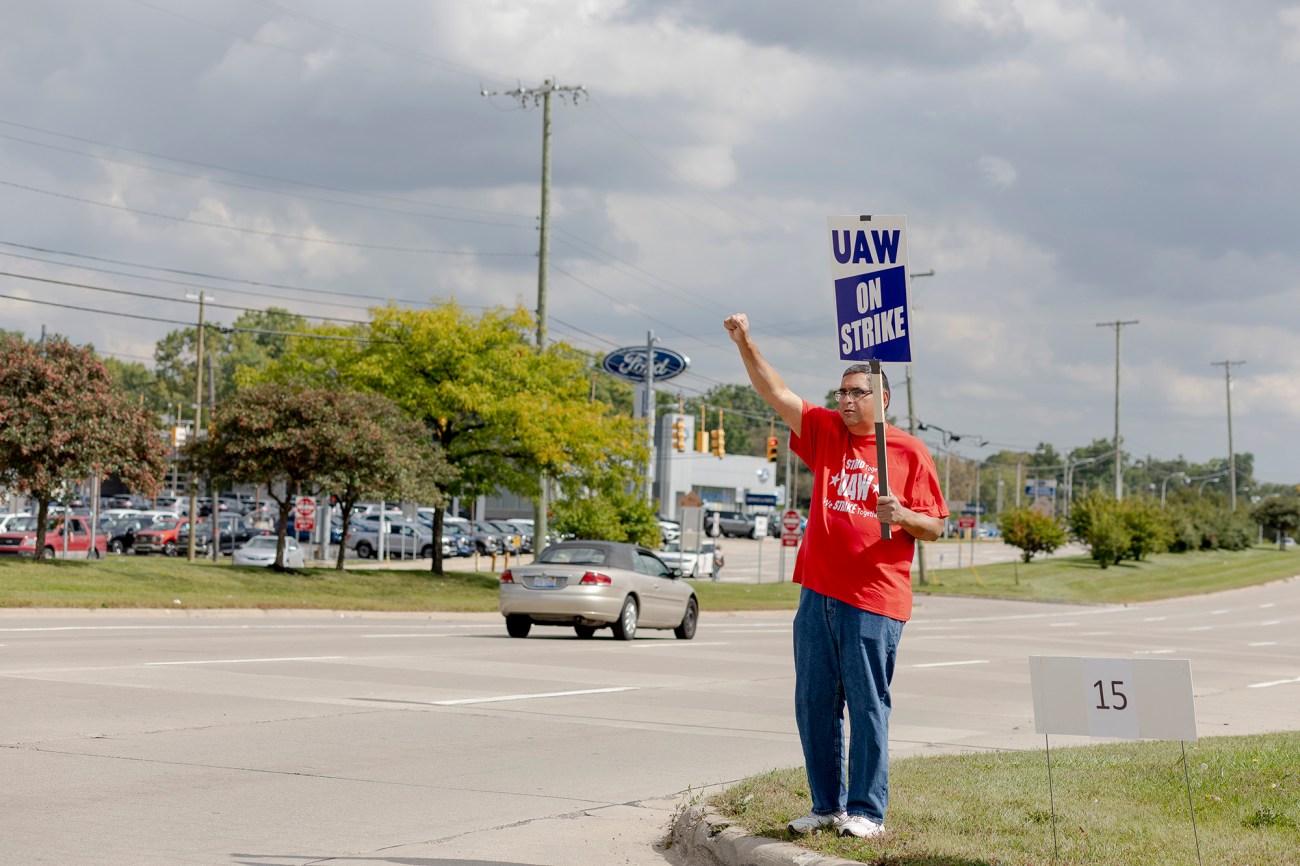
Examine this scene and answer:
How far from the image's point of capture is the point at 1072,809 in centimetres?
731

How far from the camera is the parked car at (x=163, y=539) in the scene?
57.6 m

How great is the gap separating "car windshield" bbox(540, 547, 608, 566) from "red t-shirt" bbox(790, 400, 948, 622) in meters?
16.0

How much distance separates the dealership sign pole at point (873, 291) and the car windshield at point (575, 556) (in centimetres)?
1621

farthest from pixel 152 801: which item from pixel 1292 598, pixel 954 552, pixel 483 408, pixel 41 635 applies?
pixel 954 552

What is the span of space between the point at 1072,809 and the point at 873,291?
281cm

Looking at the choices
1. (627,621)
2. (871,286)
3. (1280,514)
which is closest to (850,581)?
(871,286)

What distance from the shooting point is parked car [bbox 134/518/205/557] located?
57625 mm

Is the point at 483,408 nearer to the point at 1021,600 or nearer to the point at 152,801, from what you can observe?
the point at 1021,600

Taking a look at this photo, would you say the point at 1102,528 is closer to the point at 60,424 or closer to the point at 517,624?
the point at 60,424

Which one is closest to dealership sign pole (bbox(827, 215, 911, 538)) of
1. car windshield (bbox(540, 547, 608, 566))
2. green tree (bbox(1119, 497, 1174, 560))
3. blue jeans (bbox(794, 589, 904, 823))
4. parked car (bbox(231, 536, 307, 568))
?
blue jeans (bbox(794, 589, 904, 823))

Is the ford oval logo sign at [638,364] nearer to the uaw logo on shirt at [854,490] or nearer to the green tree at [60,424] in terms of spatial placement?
the green tree at [60,424]

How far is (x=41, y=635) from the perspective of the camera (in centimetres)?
1923

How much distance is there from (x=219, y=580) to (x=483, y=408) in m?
9.62

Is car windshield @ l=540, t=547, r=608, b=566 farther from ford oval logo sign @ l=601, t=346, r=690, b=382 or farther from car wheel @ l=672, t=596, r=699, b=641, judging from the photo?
ford oval logo sign @ l=601, t=346, r=690, b=382
